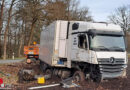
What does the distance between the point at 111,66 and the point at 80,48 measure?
166cm

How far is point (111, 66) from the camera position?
7.54 metres

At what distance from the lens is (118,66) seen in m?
7.72

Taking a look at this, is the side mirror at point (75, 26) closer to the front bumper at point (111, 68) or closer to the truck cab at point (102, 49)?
the truck cab at point (102, 49)

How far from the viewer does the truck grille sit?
7.36 metres

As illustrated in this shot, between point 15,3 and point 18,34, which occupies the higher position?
point 15,3

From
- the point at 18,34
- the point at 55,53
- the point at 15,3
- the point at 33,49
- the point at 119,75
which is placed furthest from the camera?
→ the point at 18,34

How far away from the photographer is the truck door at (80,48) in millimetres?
7859

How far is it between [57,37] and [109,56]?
3.37 m

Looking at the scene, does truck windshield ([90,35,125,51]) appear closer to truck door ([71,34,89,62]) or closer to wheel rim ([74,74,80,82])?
truck door ([71,34,89,62])

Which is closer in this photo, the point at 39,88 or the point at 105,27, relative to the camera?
the point at 39,88

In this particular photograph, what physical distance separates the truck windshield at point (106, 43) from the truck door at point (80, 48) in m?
0.36

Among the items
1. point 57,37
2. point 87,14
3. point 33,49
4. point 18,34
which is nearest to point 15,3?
point 33,49

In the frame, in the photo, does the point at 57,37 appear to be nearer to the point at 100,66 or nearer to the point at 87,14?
the point at 100,66

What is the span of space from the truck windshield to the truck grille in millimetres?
502
